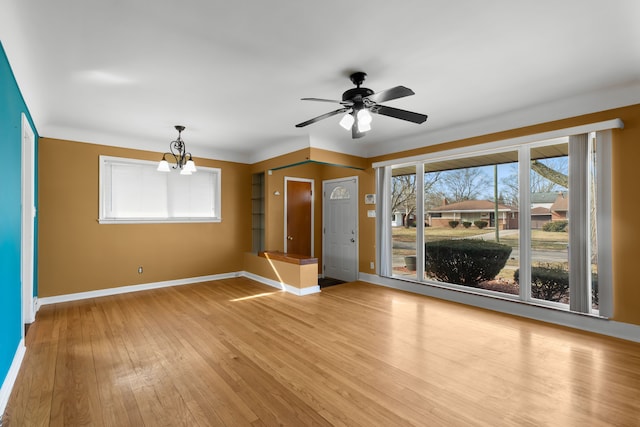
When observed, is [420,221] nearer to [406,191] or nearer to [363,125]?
[406,191]

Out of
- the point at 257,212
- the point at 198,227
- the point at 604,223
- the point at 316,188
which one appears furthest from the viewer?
the point at 316,188

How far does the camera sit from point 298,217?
661 cm

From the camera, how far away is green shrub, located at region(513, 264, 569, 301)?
146 inches

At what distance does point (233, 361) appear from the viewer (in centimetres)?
273

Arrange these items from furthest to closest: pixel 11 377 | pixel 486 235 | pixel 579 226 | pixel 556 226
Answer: pixel 486 235
pixel 556 226
pixel 579 226
pixel 11 377

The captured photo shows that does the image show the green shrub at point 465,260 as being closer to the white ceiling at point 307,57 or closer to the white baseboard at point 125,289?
the white ceiling at point 307,57

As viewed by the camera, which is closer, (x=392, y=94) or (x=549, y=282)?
(x=392, y=94)

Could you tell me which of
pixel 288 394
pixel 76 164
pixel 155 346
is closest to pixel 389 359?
pixel 288 394

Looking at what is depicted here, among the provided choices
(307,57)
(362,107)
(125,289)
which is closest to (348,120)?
(362,107)

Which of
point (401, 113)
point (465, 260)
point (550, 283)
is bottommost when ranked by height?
point (550, 283)

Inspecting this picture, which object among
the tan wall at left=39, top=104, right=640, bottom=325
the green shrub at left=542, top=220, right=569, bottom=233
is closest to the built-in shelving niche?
the tan wall at left=39, top=104, right=640, bottom=325

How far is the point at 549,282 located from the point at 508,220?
0.90 m

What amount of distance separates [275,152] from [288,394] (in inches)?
170

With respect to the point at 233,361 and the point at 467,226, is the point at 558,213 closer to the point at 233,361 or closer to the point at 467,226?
the point at 467,226
